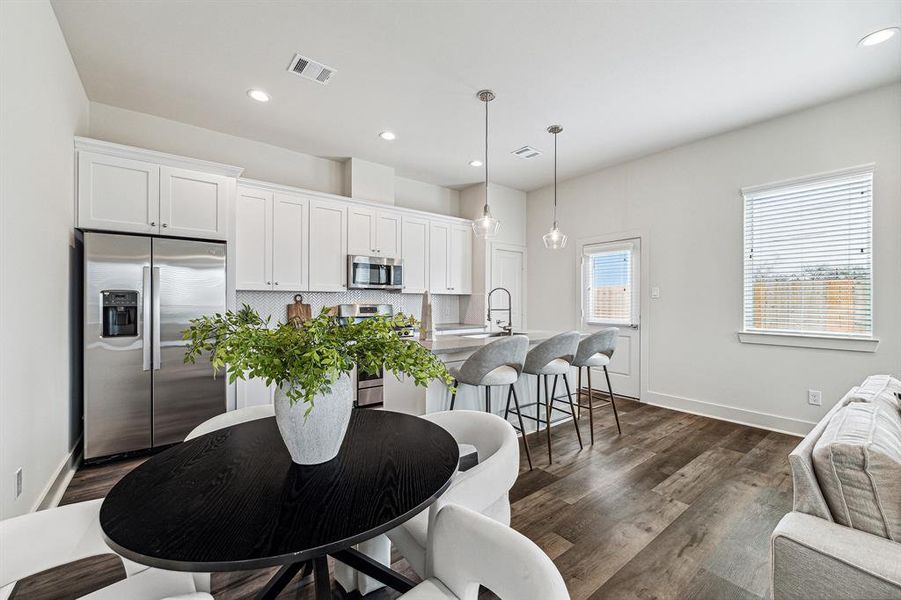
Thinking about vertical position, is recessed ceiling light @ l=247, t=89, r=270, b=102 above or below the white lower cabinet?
above

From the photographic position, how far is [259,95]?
10.4ft

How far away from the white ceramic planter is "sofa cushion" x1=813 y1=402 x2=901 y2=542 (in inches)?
50.6

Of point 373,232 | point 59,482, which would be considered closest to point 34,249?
point 59,482

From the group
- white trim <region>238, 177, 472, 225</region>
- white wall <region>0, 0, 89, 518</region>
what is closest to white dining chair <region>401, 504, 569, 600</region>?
white wall <region>0, 0, 89, 518</region>

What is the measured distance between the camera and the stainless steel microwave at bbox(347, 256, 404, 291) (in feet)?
14.4

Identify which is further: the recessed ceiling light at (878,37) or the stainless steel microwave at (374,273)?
the stainless steel microwave at (374,273)

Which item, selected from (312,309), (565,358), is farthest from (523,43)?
(312,309)

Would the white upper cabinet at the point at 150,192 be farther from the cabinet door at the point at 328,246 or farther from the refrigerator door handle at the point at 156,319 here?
the cabinet door at the point at 328,246

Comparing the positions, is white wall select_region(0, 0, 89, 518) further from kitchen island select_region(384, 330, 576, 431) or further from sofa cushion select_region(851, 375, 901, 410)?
sofa cushion select_region(851, 375, 901, 410)

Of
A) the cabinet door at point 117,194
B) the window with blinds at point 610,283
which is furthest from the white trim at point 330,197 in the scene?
the window with blinds at point 610,283

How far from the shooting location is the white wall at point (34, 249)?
177 cm

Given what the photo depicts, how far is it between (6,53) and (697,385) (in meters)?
5.48

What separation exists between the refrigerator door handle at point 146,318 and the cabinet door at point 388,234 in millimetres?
2239

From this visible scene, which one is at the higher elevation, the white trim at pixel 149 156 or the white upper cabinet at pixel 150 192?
the white trim at pixel 149 156
